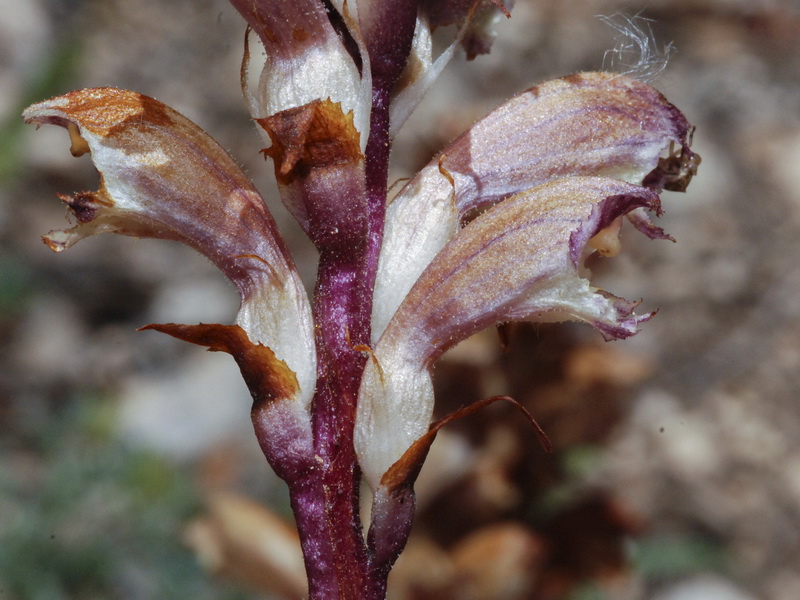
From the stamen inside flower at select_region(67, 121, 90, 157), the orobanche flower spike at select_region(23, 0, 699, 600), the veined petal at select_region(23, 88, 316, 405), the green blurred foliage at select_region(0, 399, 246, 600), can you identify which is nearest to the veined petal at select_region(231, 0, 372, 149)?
the orobanche flower spike at select_region(23, 0, 699, 600)

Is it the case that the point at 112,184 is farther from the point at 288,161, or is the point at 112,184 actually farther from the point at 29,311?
the point at 29,311

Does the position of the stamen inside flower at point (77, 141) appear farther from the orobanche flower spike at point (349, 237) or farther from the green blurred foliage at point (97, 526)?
the green blurred foliage at point (97, 526)

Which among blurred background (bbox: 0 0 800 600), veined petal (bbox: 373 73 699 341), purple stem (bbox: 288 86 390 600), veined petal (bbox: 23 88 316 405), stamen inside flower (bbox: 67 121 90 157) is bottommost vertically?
blurred background (bbox: 0 0 800 600)

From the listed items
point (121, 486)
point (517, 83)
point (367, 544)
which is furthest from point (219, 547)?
point (517, 83)

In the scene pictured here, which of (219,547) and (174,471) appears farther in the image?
(174,471)

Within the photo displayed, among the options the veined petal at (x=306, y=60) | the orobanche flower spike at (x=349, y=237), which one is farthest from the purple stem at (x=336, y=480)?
the veined petal at (x=306, y=60)

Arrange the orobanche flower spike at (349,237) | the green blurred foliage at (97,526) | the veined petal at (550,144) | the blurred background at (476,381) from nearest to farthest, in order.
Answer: the orobanche flower spike at (349,237), the veined petal at (550,144), the blurred background at (476,381), the green blurred foliage at (97,526)

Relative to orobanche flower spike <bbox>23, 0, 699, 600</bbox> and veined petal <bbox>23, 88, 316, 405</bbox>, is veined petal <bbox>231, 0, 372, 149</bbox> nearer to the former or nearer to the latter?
orobanche flower spike <bbox>23, 0, 699, 600</bbox>
